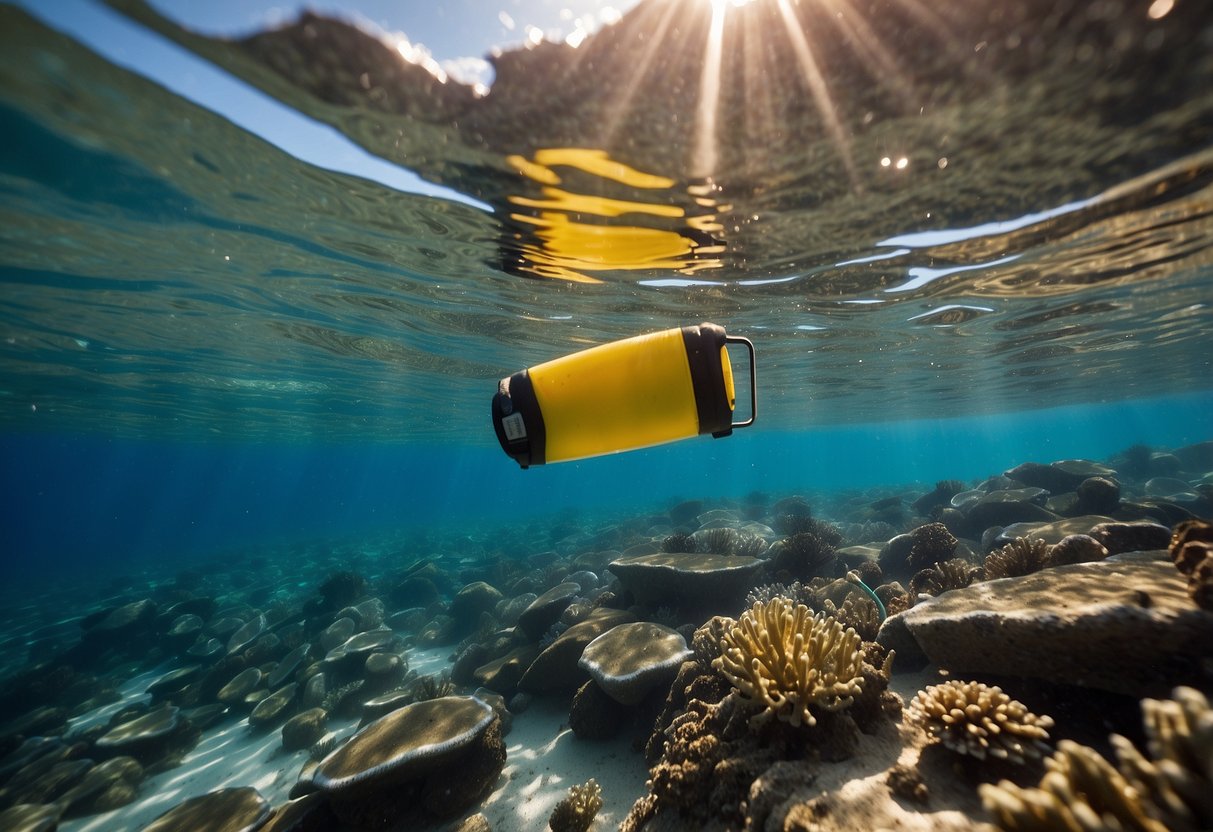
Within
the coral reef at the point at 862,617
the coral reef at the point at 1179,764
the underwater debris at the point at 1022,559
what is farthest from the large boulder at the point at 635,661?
the coral reef at the point at 1179,764

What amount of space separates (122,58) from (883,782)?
10.1 m

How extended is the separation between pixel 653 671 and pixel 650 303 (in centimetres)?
936

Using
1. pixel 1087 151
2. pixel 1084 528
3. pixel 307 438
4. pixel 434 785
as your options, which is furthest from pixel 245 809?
pixel 307 438

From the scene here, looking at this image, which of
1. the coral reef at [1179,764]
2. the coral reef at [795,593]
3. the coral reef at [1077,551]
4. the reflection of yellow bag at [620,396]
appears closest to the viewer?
the coral reef at [1179,764]

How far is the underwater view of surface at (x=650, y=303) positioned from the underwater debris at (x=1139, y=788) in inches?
0.6

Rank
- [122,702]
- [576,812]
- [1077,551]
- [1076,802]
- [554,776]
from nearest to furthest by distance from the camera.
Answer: [1076,802] → [576,812] → [1077,551] → [554,776] → [122,702]

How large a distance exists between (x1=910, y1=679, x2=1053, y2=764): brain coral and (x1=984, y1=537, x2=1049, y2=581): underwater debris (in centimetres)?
324

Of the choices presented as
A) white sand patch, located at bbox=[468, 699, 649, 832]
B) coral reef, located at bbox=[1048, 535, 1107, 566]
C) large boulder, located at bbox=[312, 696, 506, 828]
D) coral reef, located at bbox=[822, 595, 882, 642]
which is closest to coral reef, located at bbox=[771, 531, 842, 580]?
coral reef, located at bbox=[822, 595, 882, 642]

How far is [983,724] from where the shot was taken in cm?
282

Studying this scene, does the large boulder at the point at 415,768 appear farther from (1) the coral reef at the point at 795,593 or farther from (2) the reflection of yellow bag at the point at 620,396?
(2) the reflection of yellow bag at the point at 620,396

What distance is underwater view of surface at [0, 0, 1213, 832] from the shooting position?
10.3 feet

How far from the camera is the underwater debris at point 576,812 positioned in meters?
4.54

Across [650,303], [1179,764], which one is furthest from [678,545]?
[1179,764]

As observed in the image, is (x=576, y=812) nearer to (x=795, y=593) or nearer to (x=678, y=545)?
(x=795, y=593)
